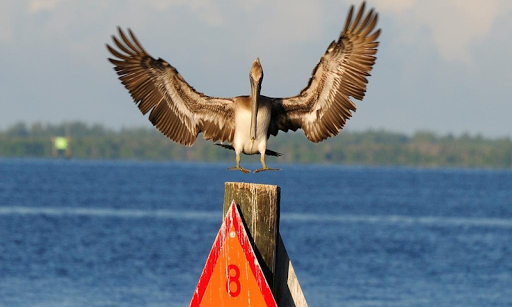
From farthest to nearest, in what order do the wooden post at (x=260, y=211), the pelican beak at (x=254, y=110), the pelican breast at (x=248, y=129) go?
the pelican breast at (x=248, y=129)
the pelican beak at (x=254, y=110)
the wooden post at (x=260, y=211)

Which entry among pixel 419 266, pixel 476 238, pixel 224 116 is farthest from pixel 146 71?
pixel 476 238

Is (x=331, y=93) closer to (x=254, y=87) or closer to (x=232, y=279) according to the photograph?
(x=254, y=87)

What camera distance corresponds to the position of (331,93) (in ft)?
24.2

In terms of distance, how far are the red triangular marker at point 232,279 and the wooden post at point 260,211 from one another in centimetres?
22

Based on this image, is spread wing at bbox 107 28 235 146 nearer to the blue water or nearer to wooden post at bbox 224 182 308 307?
wooden post at bbox 224 182 308 307

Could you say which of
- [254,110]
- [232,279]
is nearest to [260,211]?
[232,279]

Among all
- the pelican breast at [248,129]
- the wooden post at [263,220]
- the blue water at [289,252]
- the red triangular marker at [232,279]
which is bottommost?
the blue water at [289,252]

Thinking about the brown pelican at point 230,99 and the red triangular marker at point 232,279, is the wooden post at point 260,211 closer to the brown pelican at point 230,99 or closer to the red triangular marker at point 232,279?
the red triangular marker at point 232,279

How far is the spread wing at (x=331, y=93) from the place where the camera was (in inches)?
285

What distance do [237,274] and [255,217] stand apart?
0.40 meters

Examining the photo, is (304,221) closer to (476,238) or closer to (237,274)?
(476,238)

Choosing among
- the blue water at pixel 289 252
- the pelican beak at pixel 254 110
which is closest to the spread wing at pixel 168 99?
the pelican beak at pixel 254 110

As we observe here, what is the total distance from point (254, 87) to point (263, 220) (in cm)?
124

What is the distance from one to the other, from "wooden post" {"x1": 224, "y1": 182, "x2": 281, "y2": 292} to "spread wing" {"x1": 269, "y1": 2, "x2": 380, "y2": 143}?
1.51 m
